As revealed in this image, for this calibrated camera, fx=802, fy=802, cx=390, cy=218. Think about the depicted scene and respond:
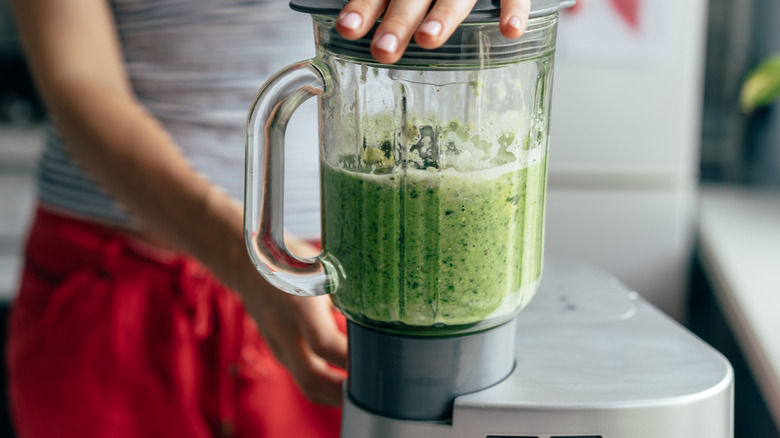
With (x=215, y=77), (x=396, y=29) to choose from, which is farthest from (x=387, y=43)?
(x=215, y=77)

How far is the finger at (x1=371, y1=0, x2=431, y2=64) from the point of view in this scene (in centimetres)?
39

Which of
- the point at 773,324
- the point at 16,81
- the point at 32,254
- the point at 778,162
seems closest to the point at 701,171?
the point at 778,162

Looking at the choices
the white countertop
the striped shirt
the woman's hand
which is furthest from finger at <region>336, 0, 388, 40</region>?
the white countertop

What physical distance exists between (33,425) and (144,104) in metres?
0.36

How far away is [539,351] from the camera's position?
565 mm

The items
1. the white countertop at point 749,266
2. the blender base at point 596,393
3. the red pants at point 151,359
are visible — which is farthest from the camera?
the white countertop at point 749,266

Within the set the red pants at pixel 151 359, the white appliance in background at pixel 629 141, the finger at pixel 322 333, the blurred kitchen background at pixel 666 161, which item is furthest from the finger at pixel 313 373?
the white appliance in background at pixel 629 141

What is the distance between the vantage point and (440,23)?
391 mm

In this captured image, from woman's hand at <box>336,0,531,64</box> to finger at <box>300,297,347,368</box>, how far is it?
0.21 m

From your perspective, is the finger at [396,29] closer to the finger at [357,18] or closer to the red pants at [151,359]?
the finger at [357,18]

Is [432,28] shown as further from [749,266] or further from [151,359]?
[749,266]

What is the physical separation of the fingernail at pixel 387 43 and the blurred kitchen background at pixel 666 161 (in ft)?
3.39

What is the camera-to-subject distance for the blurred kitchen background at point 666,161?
149cm

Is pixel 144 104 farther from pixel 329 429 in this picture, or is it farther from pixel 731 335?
pixel 731 335
